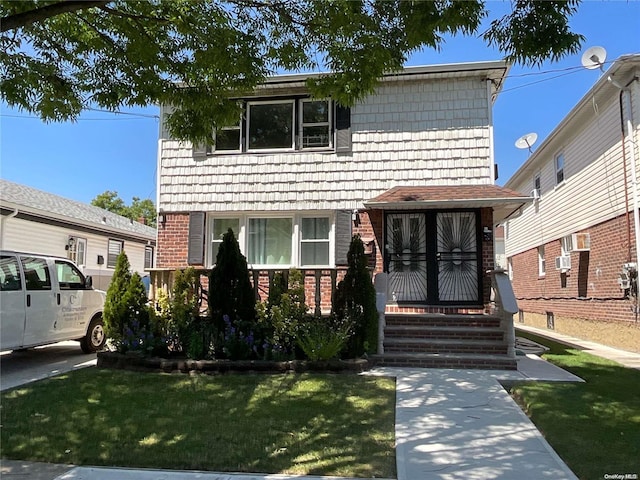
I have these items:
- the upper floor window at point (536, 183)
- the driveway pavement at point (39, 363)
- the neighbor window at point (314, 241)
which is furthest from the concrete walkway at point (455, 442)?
the upper floor window at point (536, 183)

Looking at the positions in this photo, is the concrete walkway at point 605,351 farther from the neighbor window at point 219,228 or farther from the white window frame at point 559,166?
the neighbor window at point 219,228

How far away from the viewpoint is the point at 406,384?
20.0ft

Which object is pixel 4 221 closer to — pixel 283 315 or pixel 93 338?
pixel 93 338

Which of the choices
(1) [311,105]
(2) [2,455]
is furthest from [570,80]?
(2) [2,455]

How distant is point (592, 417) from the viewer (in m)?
4.68

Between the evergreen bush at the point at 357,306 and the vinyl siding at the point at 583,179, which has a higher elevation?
the vinyl siding at the point at 583,179

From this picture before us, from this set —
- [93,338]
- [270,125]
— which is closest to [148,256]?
[93,338]

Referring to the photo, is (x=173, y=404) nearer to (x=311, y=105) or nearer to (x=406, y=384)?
(x=406, y=384)

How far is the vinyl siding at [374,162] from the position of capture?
954cm

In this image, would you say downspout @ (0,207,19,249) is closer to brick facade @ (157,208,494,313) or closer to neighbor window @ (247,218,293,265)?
brick facade @ (157,208,494,313)

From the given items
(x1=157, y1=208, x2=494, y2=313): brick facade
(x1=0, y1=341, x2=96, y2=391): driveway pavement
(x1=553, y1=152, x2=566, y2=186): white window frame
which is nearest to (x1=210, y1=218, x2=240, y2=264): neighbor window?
(x1=157, y1=208, x2=494, y2=313): brick facade

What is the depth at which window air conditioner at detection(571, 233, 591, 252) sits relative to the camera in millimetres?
11344

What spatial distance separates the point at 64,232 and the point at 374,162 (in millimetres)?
11416

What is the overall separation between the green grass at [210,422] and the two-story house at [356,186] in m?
3.25
